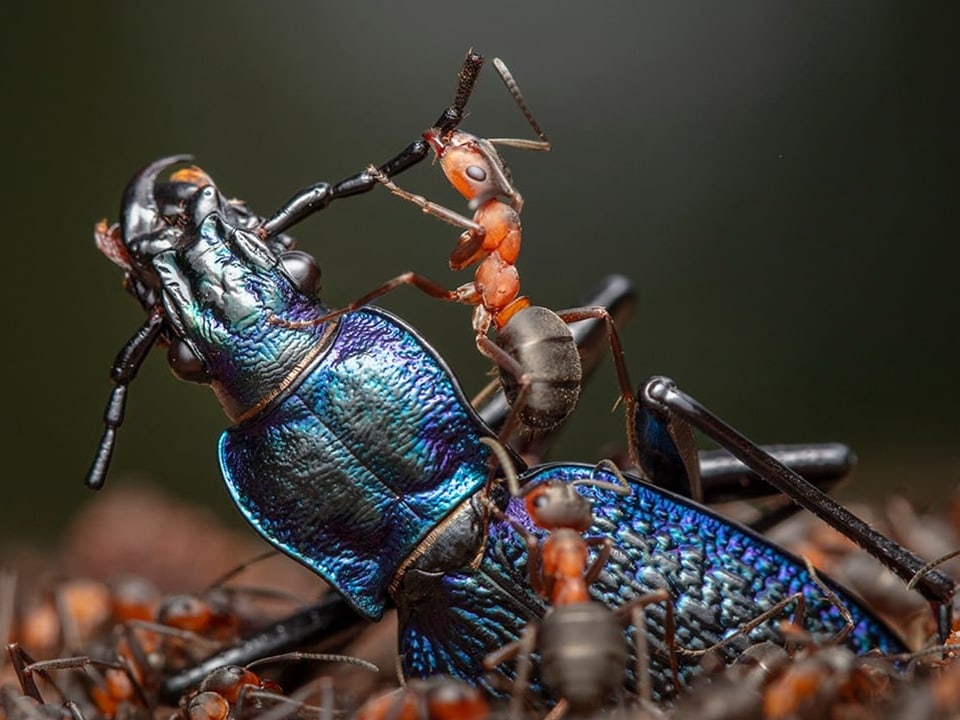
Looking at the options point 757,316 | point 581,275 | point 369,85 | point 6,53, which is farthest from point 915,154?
point 6,53

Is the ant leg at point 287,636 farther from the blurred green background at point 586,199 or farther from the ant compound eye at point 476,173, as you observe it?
the blurred green background at point 586,199

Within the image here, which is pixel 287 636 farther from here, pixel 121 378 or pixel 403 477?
pixel 121 378

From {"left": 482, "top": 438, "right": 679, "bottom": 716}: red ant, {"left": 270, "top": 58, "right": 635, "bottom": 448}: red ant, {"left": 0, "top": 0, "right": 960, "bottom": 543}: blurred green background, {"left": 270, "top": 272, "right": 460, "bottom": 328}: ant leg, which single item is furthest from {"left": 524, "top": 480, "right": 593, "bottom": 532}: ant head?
{"left": 0, "top": 0, "right": 960, "bottom": 543}: blurred green background

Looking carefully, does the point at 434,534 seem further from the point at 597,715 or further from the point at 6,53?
the point at 6,53

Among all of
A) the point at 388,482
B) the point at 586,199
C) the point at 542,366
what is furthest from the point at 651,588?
the point at 586,199

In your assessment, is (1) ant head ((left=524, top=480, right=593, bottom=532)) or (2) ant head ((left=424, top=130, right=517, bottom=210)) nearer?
(1) ant head ((left=524, top=480, right=593, bottom=532))

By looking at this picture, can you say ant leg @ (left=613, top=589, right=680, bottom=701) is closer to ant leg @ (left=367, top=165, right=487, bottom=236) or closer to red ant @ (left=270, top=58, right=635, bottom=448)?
red ant @ (left=270, top=58, right=635, bottom=448)
